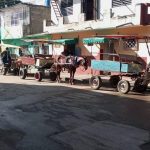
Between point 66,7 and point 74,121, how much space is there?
19.0m

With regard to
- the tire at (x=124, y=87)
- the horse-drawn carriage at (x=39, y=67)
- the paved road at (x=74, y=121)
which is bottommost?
the paved road at (x=74, y=121)

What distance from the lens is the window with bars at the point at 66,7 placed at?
2656 cm

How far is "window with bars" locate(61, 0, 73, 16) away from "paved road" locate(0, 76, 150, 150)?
1330cm

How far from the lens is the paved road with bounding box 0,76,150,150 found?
7.14 m

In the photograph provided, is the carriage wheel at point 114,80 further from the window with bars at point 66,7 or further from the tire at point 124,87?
the window with bars at point 66,7

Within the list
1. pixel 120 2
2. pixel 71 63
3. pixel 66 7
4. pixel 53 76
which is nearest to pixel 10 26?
pixel 66 7

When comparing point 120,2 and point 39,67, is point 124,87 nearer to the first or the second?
point 39,67

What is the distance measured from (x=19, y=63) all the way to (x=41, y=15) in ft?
40.1

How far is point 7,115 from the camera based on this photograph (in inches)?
394

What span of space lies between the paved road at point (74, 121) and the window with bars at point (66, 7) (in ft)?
43.6

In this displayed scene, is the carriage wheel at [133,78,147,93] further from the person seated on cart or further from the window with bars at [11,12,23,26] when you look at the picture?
the window with bars at [11,12,23,26]

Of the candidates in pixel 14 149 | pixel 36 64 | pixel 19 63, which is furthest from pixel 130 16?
pixel 14 149

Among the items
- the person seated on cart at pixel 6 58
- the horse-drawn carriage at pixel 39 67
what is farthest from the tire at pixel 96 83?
the person seated on cart at pixel 6 58

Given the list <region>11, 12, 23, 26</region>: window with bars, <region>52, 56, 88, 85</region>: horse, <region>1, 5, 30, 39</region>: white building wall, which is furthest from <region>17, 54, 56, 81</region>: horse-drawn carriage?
<region>11, 12, 23, 26</region>: window with bars
